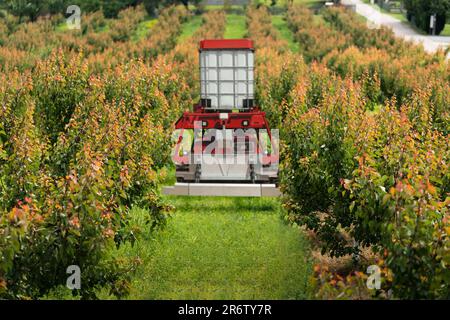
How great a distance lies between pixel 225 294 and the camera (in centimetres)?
1295

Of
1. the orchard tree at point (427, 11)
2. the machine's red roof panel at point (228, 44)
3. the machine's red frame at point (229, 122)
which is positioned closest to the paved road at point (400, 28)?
the orchard tree at point (427, 11)

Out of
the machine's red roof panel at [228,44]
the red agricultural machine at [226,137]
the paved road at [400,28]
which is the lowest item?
the paved road at [400,28]

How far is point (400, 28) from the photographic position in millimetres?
70500

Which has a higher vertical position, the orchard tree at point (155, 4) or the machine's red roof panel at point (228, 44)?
the machine's red roof panel at point (228, 44)

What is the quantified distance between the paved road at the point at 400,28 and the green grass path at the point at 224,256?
3799cm

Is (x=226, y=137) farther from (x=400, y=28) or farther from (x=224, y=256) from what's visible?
(x=400, y=28)

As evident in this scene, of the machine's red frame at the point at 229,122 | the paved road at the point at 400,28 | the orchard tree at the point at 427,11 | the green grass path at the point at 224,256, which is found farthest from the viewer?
the orchard tree at the point at 427,11

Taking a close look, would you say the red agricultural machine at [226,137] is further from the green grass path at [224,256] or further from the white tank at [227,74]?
the green grass path at [224,256]

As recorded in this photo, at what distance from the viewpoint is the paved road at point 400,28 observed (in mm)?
58037

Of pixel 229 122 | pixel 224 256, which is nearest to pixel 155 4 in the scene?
pixel 229 122

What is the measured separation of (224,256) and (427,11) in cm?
5625

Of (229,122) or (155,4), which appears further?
(155,4)
